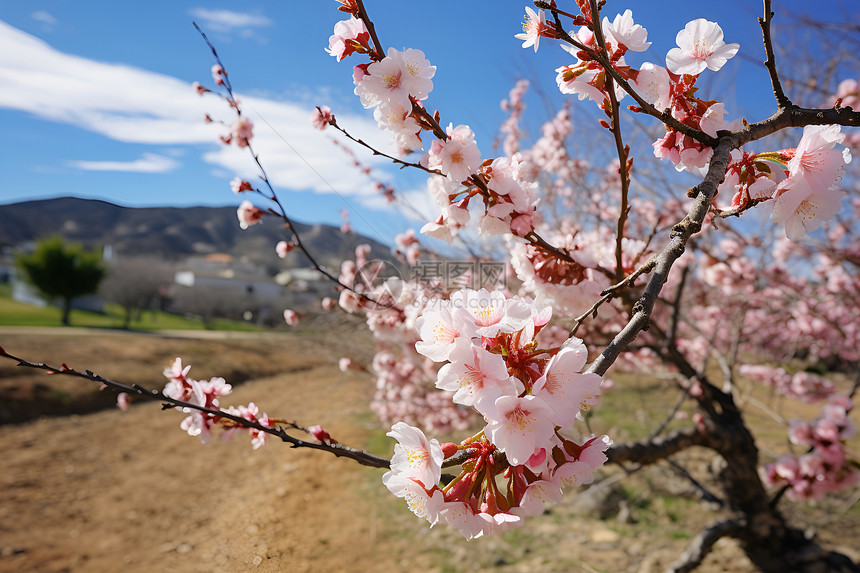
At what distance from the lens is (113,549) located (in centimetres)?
455

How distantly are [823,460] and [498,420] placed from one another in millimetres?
3073

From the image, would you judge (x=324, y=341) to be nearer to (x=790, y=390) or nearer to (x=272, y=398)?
(x=272, y=398)

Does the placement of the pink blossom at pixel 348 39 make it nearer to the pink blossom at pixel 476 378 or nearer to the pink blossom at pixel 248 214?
the pink blossom at pixel 476 378

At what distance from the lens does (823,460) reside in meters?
2.72

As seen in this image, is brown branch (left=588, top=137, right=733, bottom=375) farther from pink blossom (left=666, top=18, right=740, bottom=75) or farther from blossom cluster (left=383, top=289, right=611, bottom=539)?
pink blossom (left=666, top=18, right=740, bottom=75)

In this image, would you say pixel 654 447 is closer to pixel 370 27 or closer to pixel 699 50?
pixel 699 50

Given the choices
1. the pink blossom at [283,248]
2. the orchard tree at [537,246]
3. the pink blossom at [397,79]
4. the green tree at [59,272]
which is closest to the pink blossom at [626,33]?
the orchard tree at [537,246]

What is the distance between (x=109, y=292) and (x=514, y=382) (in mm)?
31460

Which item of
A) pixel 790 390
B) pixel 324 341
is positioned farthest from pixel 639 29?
pixel 790 390

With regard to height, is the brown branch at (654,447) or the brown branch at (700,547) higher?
the brown branch at (654,447)

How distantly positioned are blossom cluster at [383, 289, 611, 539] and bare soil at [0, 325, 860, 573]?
20.2 inches

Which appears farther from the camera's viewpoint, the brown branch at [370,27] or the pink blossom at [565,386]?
the brown branch at [370,27]

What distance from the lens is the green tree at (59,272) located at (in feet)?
84.5

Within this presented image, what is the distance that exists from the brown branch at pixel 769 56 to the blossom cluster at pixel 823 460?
8.24ft
